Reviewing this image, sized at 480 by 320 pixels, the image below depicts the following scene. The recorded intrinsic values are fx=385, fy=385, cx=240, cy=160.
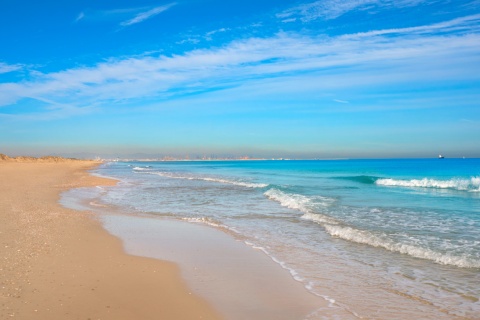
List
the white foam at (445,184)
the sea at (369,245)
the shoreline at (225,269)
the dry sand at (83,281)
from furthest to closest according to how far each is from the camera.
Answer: the white foam at (445,184) < the sea at (369,245) < the shoreline at (225,269) < the dry sand at (83,281)

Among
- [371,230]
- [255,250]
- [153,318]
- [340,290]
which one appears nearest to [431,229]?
[371,230]

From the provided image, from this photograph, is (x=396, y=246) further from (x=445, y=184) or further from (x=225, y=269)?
(x=445, y=184)

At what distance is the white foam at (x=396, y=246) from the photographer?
8.62m

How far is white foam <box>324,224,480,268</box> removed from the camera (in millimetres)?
8617

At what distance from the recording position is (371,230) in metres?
12.4

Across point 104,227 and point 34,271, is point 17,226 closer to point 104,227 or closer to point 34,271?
point 104,227

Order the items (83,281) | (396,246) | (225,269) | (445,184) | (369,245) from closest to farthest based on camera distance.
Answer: (83,281)
(225,269)
(396,246)
(369,245)
(445,184)

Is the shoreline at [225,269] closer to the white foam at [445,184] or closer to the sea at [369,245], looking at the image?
the sea at [369,245]

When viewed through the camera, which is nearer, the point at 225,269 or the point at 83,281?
the point at 83,281

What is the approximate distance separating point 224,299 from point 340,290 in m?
2.13

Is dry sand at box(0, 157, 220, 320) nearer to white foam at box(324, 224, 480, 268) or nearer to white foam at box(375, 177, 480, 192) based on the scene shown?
white foam at box(324, 224, 480, 268)

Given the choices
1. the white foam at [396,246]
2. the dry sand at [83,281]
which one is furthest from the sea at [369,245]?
the dry sand at [83,281]

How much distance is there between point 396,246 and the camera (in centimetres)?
1009

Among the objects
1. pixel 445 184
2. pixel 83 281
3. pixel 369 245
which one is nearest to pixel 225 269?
pixel 83 281
